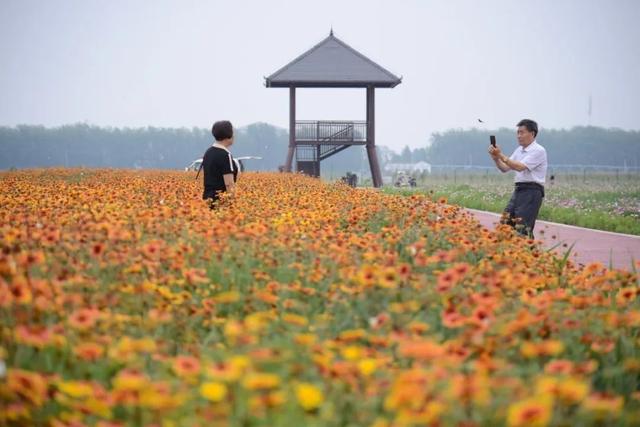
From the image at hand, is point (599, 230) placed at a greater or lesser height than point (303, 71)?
lesser

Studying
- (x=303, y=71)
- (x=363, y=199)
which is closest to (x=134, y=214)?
(x=363, y=199)

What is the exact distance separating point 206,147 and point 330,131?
101938 millimetres

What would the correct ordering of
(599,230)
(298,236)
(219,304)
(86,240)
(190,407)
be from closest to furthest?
(190,407), (219,304), (86,240), (298,236), (599,230)

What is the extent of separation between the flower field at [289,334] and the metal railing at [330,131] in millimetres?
22927

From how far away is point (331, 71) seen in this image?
28.6m

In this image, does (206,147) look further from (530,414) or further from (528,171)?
(530,414)

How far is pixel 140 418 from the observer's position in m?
2.84

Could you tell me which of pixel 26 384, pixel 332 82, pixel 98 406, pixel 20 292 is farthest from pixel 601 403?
pixel 332 82

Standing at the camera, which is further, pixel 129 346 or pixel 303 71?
pixel 303 71

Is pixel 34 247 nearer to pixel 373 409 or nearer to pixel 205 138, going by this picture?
pixel 373 409

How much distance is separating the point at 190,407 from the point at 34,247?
2.80 metres

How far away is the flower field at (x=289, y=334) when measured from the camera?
8.38ft

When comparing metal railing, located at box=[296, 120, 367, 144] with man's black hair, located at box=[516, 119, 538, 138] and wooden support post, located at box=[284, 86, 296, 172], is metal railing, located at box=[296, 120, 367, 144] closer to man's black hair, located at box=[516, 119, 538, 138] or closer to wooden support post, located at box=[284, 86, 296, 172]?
wooden support post, located at box=[284, 86, 296, 172]

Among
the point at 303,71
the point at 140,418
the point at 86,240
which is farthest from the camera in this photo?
the point at 303,71
